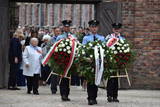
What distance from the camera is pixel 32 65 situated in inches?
774

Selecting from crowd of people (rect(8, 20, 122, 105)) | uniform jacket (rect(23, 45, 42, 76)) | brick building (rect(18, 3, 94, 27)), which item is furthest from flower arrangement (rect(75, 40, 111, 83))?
brick building (rect(18, 3, 94, 27))

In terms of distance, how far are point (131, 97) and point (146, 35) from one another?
359 cm

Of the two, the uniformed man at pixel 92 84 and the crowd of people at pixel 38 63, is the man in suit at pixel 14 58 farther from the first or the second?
the uniformed man at pixel 92 84

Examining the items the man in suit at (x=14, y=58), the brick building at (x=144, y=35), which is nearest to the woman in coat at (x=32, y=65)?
the man in suit at (x=14, y=58)

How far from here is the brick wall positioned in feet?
71.6

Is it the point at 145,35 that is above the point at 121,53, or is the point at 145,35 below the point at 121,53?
above

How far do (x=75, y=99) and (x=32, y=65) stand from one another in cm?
244

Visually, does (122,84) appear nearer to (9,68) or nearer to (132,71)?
(132,71)

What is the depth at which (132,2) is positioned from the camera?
21844mm

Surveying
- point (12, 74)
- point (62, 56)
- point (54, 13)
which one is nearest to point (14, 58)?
point (12, 74)

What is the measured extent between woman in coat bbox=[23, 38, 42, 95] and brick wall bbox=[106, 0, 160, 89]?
3.42m

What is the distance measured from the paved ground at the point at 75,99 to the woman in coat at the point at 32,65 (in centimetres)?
38

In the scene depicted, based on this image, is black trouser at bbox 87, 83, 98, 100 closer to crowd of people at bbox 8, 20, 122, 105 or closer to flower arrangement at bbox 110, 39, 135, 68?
crowd of people at bbox 8, 20, 122, 105

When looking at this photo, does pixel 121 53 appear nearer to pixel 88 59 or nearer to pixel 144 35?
pixel 88 59
